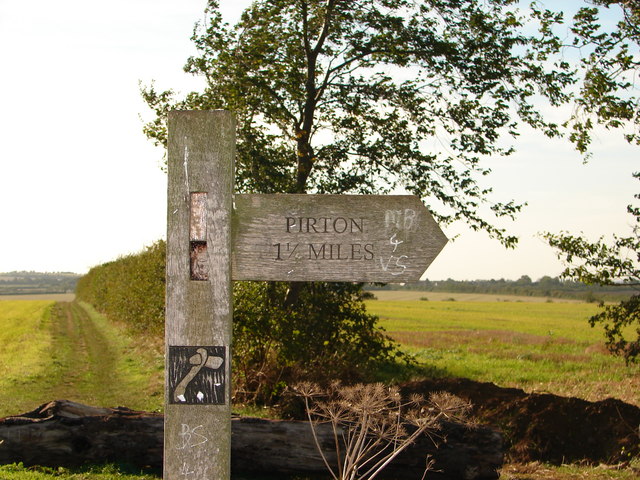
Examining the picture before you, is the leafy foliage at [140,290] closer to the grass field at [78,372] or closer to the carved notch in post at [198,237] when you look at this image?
the grass field at [78,372]

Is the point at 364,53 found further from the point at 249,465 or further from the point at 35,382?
the point at 35,382

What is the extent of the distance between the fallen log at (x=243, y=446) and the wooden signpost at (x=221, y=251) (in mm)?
3966

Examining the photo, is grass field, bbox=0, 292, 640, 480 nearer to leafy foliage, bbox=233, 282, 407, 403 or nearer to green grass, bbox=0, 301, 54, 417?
green grass, bbox=0, 301, 54, 417

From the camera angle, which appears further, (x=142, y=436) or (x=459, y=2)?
(x=459, y=2)

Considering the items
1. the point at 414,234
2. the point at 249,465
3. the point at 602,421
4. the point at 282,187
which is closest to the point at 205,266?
the point at 414,234

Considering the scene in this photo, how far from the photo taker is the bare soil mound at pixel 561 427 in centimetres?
869

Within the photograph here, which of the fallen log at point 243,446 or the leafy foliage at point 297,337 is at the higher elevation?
the leafy foliage at point 297,337


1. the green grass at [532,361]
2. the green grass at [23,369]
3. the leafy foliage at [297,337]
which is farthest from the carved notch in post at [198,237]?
the green grass at [532,361]

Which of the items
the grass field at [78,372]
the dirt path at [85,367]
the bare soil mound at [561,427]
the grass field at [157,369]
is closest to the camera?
the grass field at [157,369]

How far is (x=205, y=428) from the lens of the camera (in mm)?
3281

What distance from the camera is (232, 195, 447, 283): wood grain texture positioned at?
349 centimetres

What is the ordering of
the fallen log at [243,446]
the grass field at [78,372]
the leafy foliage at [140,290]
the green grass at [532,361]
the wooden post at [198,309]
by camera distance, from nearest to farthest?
the wooden post at [198,309]
the fallen log at [243,446]
the grass field at [78,372]
the green grass at [532,361]
the leafy foliage at [140,290]

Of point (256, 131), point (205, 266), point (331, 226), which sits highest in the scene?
point (256, 131)

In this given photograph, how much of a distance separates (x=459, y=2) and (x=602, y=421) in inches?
321
